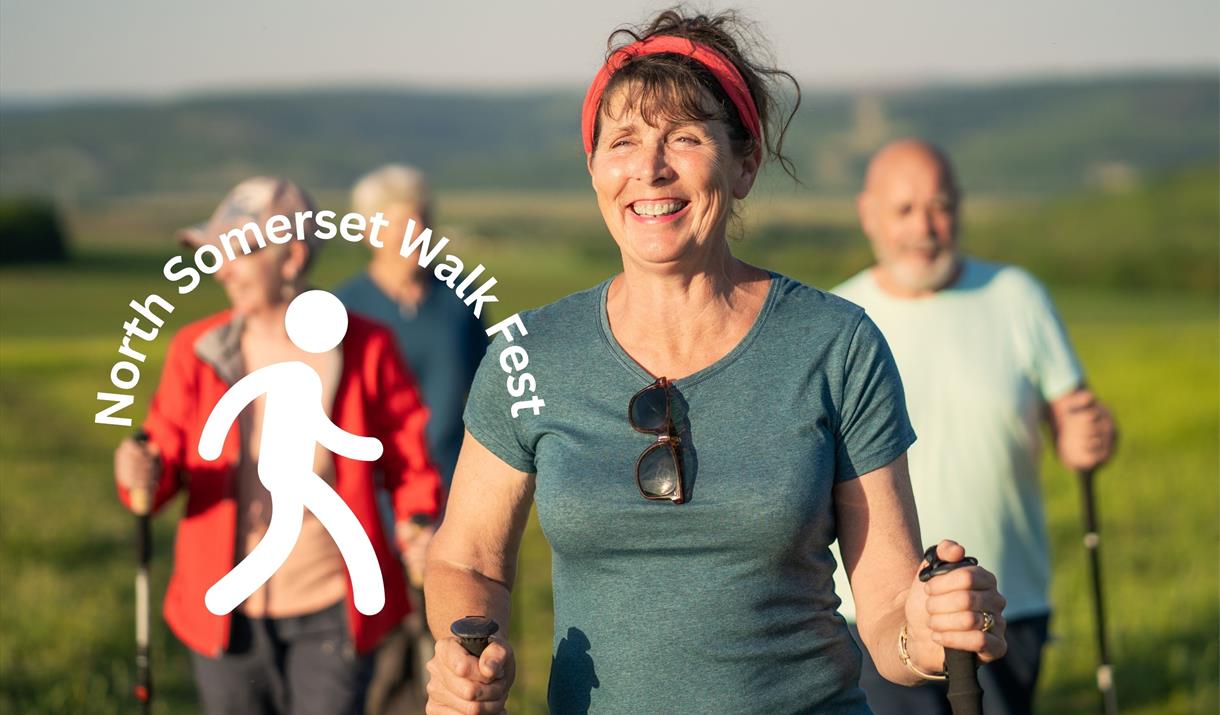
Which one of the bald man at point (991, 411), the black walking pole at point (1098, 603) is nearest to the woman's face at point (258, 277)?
the bald man at point (991, 411)

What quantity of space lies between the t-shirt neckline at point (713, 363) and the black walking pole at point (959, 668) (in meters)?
0.48

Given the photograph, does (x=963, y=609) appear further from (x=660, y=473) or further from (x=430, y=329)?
(x=430, y=329)

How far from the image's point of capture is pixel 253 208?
494 cm

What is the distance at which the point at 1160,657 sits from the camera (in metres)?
8.98

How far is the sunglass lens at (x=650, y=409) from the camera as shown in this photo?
282cm

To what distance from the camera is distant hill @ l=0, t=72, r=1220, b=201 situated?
3884 centimetres

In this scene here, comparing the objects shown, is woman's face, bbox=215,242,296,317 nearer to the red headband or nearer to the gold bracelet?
the red headband

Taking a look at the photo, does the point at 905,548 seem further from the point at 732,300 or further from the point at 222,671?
the point at 222,671

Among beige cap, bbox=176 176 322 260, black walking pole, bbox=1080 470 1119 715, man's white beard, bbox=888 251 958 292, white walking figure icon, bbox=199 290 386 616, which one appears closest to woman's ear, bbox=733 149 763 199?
white walking figure icon, bbox=199 290 386 616

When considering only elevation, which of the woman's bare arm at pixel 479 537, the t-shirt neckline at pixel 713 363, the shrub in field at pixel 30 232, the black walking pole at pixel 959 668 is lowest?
the black walking pole at pixel 959 668

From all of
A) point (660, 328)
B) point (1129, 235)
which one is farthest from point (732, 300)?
point (1129, 235)

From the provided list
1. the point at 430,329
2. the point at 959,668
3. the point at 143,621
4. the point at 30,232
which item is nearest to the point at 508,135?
the point at 30,232

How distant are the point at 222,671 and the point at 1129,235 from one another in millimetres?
40807

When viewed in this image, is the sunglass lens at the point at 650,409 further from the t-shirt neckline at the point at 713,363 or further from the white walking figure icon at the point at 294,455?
the white walking figure icon at the point at 294,455
